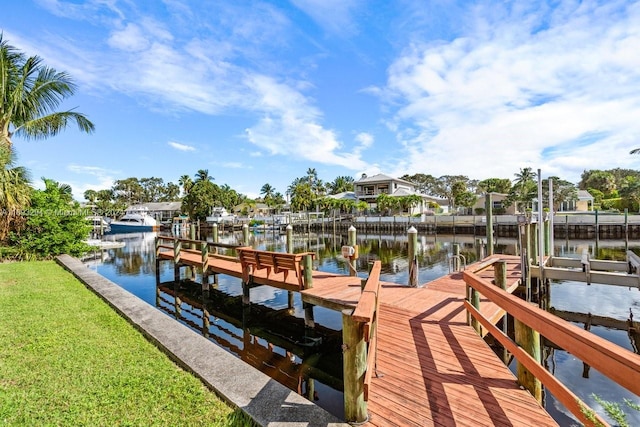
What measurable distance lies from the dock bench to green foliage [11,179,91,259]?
1114cm

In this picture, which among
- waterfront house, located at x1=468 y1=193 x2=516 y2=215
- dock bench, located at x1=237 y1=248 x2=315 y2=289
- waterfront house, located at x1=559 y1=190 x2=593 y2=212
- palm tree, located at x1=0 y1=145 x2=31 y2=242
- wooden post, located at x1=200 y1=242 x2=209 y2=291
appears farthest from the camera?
waterfront house, located at x1=559 y1=190 x2=593 y2=212

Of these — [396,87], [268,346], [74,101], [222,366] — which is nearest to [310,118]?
[396,87]

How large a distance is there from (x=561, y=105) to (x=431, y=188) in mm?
81258

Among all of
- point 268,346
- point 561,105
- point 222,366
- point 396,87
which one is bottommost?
point 268,346

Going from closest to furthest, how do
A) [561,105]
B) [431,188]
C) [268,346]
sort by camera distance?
[268,346]
[561,105]
[431,188]

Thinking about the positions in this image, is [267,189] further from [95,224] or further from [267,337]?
[267,337]

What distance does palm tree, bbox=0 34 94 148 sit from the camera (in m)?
12.3

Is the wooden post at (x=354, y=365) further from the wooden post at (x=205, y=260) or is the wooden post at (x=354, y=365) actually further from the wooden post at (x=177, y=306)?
the wooden post at (x=205, y=260)

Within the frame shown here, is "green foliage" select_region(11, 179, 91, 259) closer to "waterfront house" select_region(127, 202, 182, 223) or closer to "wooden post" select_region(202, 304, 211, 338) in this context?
"wooden post" select_region(202, 304, 211, 338)

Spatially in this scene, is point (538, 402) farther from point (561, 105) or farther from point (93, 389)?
point (561, 105)

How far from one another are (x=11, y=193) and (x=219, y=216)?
50.1 m

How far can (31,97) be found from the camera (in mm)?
13305

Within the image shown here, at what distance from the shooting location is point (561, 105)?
13930mm

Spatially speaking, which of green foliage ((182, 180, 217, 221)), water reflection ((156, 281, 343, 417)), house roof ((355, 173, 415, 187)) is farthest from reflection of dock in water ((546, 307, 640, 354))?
green foliage ((182, 180, 217, 221))
